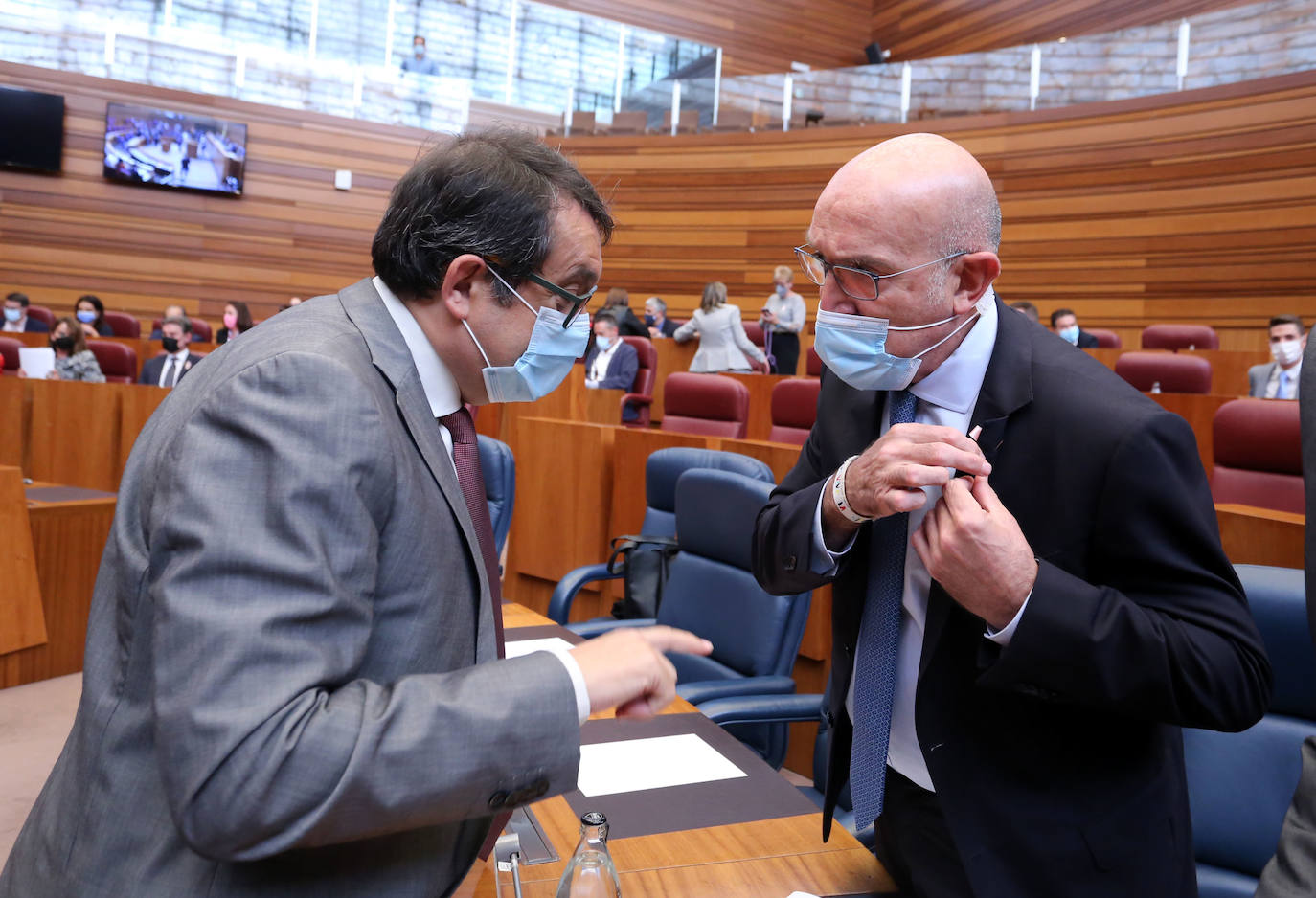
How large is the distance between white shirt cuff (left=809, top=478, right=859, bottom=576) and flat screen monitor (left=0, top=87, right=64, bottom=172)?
11305mm

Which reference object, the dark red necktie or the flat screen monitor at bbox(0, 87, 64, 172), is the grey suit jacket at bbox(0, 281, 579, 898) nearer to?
the dark red necktie

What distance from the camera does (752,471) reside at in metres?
2.68

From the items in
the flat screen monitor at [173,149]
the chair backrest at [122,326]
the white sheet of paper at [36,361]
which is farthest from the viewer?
the flat screen monitor at [173,149]

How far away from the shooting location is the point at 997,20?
10.7m

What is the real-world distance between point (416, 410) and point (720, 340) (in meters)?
6.41

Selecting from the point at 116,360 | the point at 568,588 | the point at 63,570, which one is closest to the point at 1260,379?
the point at 568,588

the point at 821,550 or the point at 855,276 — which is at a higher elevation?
the point at 855,276

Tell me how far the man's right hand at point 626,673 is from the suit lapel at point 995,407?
43cm

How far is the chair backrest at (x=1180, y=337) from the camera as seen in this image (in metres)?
7.26

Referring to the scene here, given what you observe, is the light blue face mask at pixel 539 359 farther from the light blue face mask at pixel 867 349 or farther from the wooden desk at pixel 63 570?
the wooden desk at pixel 63 570

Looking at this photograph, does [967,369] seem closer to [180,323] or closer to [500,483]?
[500,483]

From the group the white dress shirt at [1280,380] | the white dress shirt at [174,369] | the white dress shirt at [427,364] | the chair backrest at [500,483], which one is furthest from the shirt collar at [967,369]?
the white dress shirt at [174,369]

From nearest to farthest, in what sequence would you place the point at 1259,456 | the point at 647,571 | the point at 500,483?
the point at 1259,456 → the point at 647,571 → the point at 500,483

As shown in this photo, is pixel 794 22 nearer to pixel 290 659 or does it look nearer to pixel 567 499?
pixel 567 499
